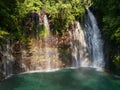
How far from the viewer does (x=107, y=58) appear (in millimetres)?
22906

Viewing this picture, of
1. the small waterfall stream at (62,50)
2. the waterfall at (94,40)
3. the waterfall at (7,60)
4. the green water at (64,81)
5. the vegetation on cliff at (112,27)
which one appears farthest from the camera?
the waterfall at (94,40)

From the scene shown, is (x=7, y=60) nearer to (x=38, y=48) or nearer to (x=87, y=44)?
(x=38, y=48)

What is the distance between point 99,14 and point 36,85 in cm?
828

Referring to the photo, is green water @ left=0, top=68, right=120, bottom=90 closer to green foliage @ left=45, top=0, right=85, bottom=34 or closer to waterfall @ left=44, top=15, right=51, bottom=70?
waterfall @ left=44, top=15, right=51, bottom=70

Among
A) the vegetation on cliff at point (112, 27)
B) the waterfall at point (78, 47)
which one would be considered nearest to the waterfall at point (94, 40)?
the waterfall at point (78, 47)

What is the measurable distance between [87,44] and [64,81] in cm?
549

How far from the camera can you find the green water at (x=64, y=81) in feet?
62.8

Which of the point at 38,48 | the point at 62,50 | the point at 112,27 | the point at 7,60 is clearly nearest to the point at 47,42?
the point at 38,48

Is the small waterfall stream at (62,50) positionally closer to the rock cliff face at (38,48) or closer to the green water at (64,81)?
the rock cliff face at (38,48)

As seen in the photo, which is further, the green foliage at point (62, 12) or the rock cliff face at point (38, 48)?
the green foliage at point (62, 12)

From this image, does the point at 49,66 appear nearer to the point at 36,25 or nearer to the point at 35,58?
the point at 35,58

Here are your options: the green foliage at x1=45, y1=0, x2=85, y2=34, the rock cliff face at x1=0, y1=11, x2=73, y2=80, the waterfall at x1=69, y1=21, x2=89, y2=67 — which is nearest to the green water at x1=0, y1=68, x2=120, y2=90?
the rock cliff face at x1=0, y1=11, x2=73, y2=80

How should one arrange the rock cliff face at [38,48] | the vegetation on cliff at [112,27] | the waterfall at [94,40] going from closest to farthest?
1. the vegetation on cliff at [112,27]
2. the rock cliff face at [38,48]
3. the waterfall at [94,40]

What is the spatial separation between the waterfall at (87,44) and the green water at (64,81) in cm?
169
